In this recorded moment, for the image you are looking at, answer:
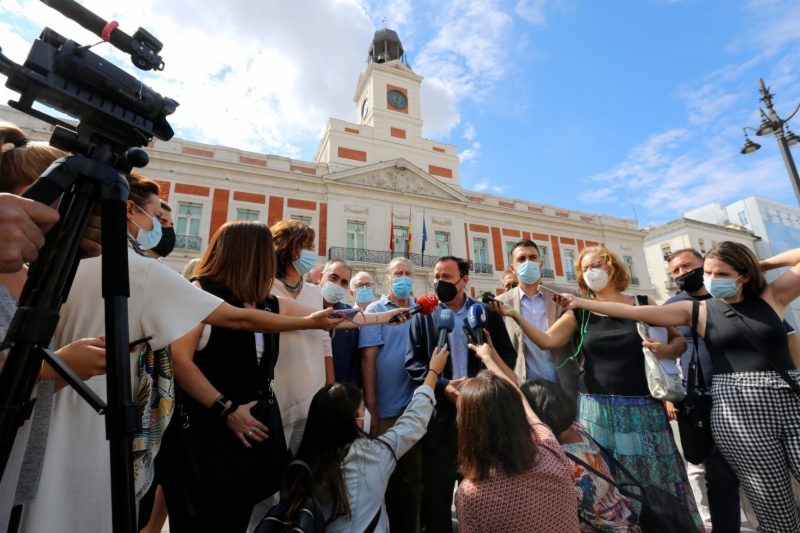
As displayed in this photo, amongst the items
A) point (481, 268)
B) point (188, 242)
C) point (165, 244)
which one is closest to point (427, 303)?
point (165, 244)

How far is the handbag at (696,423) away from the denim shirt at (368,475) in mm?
1823

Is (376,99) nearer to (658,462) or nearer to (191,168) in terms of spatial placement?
(191,168)

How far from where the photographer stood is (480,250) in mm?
21984

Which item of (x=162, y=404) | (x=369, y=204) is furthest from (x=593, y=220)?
(x=162, y=404)

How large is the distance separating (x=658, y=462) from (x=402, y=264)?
2.32 m

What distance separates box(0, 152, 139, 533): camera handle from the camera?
830mm

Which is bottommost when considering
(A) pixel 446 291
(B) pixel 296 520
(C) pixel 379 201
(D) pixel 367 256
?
(B) pixel 296 520

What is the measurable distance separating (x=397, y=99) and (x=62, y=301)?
1010 inches

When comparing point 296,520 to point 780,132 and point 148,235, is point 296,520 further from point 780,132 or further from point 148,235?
point 780,132

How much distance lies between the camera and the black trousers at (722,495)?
2.49 meters

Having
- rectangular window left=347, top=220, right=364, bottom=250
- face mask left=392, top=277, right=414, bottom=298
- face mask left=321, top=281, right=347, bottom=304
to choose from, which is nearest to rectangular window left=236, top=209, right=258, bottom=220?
rectangular window left=347, top=220, right=364, bottom=250

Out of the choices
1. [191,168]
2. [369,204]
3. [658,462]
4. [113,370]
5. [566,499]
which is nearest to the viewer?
[113,370]

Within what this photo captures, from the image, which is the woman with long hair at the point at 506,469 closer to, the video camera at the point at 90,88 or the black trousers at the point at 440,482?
the black trousers at the point at 440,482

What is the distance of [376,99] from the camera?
77.1ft
